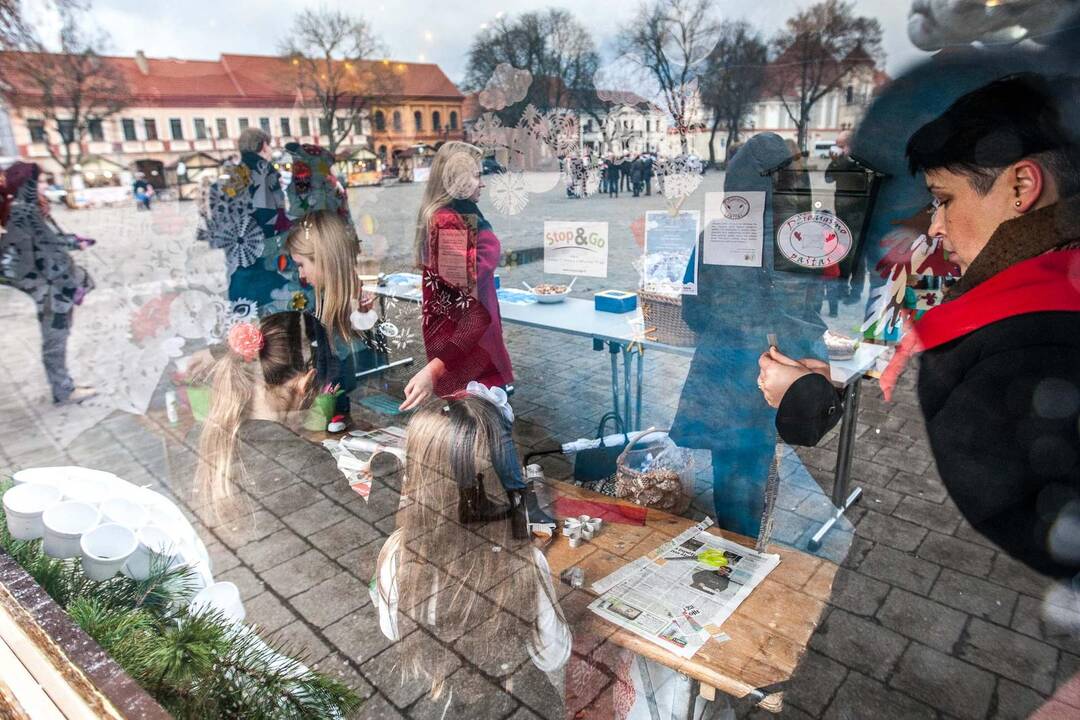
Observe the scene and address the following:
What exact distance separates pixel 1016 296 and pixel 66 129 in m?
2.80

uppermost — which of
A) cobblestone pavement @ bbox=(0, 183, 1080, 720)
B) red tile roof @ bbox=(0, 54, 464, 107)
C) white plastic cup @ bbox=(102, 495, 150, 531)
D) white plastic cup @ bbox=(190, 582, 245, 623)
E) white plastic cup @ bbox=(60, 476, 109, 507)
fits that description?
red tile roof @ bbox=(0, 54, 464, 107)

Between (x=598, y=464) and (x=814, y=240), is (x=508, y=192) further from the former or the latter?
(x=598, y=464)

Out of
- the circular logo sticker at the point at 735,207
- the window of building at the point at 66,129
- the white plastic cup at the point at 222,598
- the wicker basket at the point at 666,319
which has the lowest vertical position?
the white plastic cup at the point at 222,598

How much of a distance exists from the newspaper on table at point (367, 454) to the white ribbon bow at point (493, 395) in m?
0.36

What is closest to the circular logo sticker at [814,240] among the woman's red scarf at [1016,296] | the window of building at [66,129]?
the woman's red scarf at [1016,296]

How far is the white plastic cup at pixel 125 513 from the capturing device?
165 centimetres

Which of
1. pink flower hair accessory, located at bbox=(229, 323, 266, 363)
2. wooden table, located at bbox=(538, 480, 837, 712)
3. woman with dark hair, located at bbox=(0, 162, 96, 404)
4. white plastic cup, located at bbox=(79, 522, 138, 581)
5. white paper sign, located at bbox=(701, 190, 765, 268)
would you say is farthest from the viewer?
woman with dark hair, located at bbox=(0, 162, 96, 404)

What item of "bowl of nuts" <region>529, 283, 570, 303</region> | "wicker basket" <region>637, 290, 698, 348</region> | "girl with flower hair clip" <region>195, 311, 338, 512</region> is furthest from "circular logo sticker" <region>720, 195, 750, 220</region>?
"girl with flower hair clip" <region>195, 311, 338, 512</region>

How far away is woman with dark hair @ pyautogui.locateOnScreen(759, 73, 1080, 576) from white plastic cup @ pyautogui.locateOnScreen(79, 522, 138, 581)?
1.68 meters

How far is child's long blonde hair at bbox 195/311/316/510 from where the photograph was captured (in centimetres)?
261

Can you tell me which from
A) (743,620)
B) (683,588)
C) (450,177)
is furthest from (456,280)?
(743,620)

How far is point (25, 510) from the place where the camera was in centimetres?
148

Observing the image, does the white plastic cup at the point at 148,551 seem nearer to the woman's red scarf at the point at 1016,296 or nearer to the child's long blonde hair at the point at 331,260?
the child's long blonde hair at the point at 331,260

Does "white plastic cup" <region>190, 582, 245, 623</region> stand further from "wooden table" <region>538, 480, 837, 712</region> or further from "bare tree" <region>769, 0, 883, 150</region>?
"bare tree" <region>769, 0, 883, 150</region>
